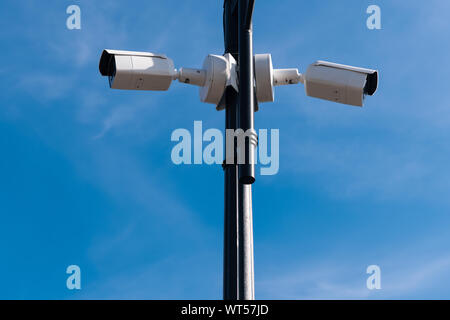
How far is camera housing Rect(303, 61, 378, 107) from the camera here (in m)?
10.6

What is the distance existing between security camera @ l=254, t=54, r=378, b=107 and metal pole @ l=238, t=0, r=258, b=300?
1389mm

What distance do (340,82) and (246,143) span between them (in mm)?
2899

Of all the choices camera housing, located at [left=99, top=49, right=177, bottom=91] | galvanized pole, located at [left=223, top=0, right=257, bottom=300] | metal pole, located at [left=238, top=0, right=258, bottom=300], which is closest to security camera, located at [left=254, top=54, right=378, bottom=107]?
galvanized pole, located at [left=223, top=0, right=257, bottom=300]

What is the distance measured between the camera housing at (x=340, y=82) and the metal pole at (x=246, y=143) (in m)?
1.84

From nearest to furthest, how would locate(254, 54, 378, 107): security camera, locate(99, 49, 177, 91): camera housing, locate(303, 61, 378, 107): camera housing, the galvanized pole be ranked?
the galvanized pole, locate(99, 49, 177, 91): camera housing, locate(254, 54, 378, 107): security camera, locate(303, 61, 378, 107): camera housing

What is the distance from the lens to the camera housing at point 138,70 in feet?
33.7

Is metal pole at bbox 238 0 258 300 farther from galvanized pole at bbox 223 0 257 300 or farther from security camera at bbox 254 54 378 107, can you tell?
security camera at bbox 254 54 378 107

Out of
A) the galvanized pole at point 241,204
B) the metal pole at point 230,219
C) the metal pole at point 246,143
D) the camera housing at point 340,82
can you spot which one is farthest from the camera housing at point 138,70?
the camera housing at point 340,82

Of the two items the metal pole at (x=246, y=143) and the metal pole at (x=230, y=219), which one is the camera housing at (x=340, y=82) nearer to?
the metal pole at (x=230, y=219)

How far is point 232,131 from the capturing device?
9375 millimetres
